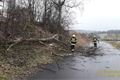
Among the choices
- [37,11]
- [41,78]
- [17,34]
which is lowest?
[41,78]

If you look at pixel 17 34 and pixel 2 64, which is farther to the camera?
pixel 17 34

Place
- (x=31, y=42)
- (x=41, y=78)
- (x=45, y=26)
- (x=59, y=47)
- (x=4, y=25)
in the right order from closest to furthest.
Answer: (x=41, y=78) < (x=4, y=25) < (x=31, y=42) < (x=59, y=47) < (x=45, y=26)

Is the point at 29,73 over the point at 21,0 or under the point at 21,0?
under

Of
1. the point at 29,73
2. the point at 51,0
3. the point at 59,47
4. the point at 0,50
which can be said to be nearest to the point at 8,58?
the point at 0,50

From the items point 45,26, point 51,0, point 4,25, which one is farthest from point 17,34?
point 51,0

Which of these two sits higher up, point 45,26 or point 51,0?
point 51,0

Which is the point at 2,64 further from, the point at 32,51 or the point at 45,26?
the point at 45,26

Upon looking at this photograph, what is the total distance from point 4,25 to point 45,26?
1398 cm

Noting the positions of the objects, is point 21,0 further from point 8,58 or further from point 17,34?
point 8,58

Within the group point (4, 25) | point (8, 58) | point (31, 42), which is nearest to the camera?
point (8, 58)

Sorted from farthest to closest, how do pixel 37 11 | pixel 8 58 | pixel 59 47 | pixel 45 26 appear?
pixel 37 11
pixel 45 26
pixel 59 47
pixel 8 58

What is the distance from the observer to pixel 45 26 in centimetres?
3175

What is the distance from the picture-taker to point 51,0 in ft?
123

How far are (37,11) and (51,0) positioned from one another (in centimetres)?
274
